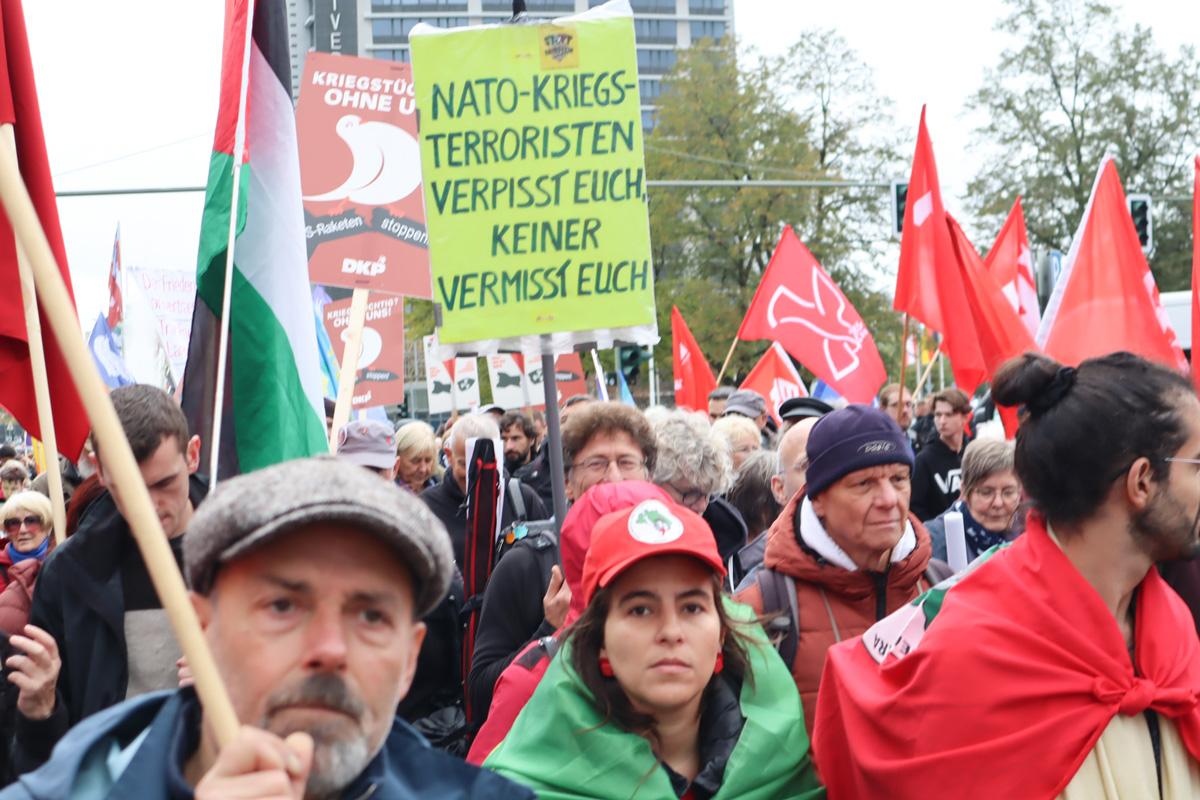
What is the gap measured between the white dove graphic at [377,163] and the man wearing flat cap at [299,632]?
19.5 feet

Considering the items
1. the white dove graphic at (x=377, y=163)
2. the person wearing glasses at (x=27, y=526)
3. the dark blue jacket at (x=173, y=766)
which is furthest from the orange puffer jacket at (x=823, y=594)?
the person wearing glasses at (x=27, y=526)

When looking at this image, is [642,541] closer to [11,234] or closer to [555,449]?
[555,449]

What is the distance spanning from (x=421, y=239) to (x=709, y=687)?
15.9 ft

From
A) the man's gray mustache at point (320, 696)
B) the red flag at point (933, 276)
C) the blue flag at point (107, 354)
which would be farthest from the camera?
the blue flag at point (107, 354)

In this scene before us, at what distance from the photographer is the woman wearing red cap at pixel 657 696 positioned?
305cm

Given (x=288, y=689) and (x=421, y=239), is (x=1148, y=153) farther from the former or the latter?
(x=288, y=689)

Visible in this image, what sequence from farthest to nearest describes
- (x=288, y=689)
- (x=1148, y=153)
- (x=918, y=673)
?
(x=1148, y=153), (x=918, y=673), (x=288, y=689)

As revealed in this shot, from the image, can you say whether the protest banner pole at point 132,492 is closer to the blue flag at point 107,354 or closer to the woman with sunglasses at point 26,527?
the woman with sunglasses at point 26,527

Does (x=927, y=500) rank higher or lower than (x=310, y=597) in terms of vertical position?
lower

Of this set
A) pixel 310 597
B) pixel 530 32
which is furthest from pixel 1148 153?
pixel 310 597

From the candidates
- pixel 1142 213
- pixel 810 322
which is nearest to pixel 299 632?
pixel 810 322

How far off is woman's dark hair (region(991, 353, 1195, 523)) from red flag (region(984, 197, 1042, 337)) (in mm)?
9467

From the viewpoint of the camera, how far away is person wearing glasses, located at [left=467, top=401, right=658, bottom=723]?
4.50 m

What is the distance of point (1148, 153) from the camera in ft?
127
